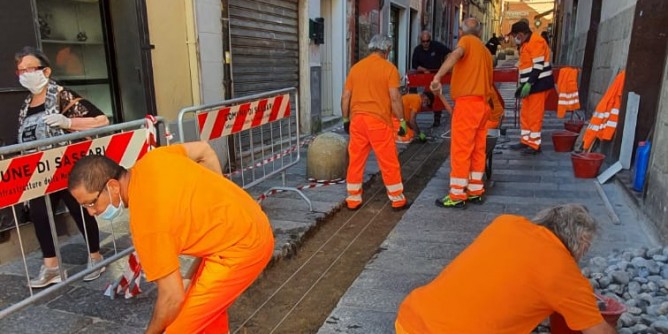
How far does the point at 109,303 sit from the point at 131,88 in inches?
103

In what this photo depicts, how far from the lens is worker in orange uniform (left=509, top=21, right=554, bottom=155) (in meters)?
6.70

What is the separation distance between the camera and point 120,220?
4445 mm

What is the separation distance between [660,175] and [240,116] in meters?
3.51

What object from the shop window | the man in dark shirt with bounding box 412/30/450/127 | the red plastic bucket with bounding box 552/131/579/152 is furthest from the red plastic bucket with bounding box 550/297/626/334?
the man in dark shirt with bounding box 412/30/450/127

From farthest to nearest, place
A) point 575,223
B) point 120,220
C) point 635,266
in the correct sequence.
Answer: point 120,220 < point 635,266 < point 575,223

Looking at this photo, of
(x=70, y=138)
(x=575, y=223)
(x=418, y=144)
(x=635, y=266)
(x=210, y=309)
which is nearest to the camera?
(x=575, y=223)

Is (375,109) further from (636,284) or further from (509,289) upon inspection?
(509,289)

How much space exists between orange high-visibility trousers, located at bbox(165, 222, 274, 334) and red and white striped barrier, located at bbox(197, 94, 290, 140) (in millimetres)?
2017

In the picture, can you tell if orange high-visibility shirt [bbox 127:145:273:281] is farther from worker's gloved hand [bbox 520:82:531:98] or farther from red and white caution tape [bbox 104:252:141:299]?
worker's gloved hand [bbox 520:82:531:98]

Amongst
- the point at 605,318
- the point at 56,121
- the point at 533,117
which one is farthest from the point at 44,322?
the point at 533,117

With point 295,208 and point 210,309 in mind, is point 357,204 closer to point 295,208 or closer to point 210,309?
point 295,208

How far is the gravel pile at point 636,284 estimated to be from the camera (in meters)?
2.54

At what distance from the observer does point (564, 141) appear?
7145 millimetres

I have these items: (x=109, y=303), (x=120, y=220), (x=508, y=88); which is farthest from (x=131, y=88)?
(x=508, y=88)
